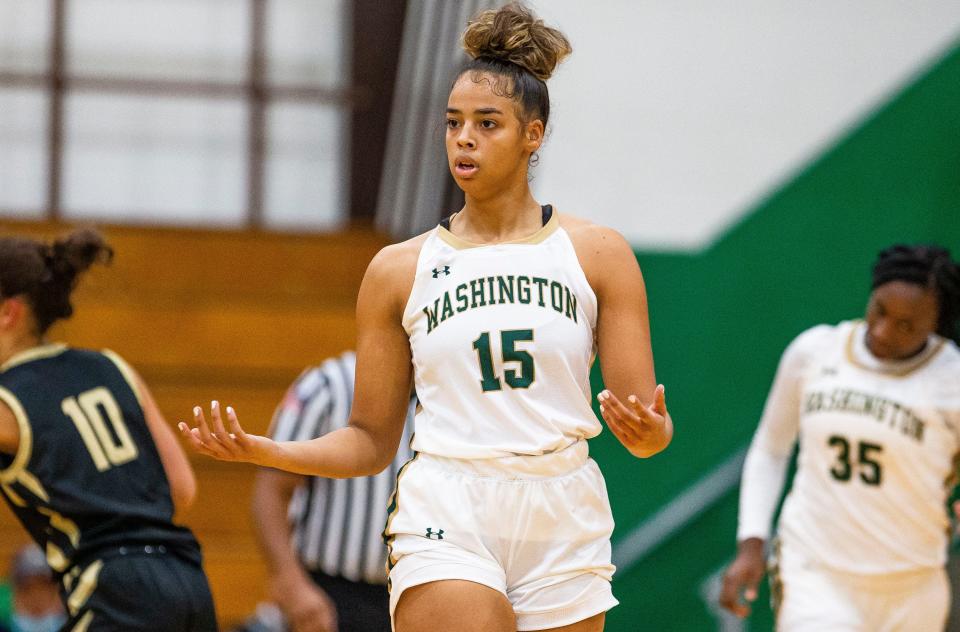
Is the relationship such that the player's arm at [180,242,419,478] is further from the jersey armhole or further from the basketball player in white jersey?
the basketball player in white jersey

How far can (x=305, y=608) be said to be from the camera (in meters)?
4.11

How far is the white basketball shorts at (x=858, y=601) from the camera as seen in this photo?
15.3 feet

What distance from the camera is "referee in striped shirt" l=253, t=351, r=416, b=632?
4.22m

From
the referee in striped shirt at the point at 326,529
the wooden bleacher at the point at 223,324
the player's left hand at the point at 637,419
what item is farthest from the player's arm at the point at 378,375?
the wooden bleacher at the point at 223,324

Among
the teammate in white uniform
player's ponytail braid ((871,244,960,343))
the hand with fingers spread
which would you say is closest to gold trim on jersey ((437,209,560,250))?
the teammate in white uniform

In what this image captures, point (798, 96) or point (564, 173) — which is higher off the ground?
point (798, 96)

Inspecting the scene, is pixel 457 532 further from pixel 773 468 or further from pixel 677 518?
pixel 677 518

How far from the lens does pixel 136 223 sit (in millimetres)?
8336

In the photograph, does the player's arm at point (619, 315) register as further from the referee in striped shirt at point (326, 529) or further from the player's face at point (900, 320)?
the player's face at point (900, 320)

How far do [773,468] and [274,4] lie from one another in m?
5.55

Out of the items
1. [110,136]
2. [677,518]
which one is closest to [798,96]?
[677,518]

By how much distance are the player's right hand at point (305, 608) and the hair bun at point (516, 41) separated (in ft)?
6.00

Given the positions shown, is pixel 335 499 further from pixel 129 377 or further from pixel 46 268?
pixel 46 268

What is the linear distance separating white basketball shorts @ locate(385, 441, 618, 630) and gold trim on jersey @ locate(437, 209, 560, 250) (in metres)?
0.44
